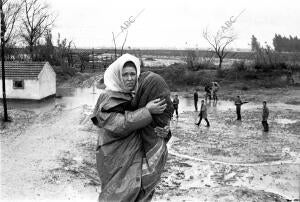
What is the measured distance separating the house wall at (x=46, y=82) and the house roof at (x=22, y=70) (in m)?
0.36

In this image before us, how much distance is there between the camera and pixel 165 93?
2.54m

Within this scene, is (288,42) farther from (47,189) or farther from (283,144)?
(47,189)

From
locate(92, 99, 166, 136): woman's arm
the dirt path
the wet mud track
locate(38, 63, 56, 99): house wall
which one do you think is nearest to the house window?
locate(38, 63, 56, 99): house wall

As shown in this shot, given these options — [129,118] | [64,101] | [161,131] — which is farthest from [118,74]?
[64,101]

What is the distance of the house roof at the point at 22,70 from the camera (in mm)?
25766

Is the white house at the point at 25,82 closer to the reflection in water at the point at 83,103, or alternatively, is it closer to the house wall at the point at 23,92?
the house wall at the point at 23,92

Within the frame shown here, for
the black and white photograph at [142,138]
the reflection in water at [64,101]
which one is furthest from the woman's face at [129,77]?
the reflection in water at [64,101]

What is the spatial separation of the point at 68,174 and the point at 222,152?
6150 millimetres

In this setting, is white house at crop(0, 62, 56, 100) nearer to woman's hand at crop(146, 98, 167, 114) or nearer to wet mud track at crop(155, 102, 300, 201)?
wet mud track at crop(155, 102, 300, 201)

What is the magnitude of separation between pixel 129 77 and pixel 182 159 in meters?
11.5

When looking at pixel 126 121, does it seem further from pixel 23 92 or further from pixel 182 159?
pixel 23 92

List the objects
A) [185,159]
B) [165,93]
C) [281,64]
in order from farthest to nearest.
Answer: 1. [281,64]
2. [185,159]
3. [165,93]

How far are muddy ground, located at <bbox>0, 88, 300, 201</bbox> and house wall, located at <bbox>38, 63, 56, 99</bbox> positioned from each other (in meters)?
4.09

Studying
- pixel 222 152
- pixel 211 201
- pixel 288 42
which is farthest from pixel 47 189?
pixel 288 42
